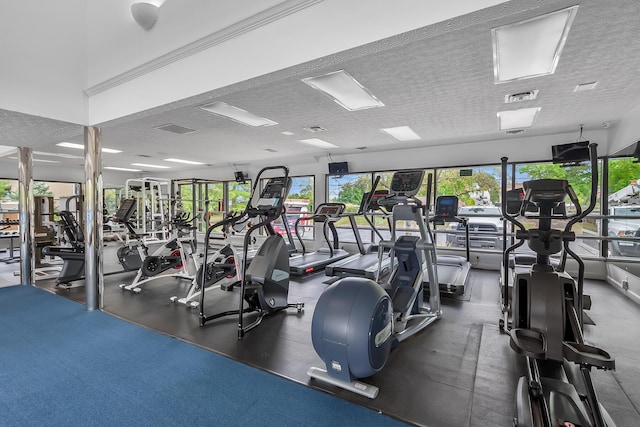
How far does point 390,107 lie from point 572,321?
11.0 ft

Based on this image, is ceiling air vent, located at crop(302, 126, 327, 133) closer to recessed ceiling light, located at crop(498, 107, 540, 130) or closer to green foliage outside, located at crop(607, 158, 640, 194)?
recessed ceiling light, located at crop(498, 107, 540, 130)

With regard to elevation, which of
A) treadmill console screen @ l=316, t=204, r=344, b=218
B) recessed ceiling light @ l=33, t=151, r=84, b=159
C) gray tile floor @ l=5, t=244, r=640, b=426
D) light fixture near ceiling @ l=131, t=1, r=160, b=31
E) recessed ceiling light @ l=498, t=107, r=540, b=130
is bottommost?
gray tile floor @ l=5, t=244, r=640, b=426

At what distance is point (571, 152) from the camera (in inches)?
236

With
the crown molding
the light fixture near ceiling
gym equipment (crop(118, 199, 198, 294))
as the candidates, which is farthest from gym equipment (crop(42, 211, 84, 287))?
the light fixture near ceiling

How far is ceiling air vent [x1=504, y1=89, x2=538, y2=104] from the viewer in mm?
3873

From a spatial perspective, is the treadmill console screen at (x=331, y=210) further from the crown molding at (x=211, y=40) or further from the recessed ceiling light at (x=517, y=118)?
the crown molding at (x=211, y=40)

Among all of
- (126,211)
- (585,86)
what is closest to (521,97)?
(585,86)

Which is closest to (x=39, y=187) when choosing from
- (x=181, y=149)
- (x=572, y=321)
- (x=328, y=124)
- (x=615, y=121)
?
(x=181, y=149)

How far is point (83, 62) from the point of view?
4.02 m

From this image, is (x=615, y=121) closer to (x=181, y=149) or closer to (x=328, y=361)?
(x=328, y=361)

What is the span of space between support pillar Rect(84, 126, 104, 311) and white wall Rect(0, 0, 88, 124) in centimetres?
35

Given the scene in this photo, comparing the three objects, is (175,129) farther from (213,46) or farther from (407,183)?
(407,183)

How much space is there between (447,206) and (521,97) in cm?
236

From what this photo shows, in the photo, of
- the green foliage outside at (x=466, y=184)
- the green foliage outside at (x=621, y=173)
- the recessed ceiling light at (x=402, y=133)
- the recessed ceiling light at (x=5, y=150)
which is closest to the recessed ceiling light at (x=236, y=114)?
the recessed ceiling light at (x=402, y=133)
